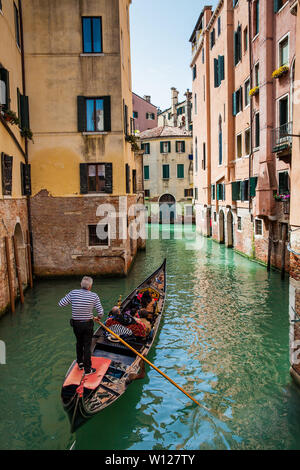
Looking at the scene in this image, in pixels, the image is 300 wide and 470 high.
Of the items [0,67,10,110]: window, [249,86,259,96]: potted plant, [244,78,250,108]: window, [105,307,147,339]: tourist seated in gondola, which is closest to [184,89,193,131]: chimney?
[244,78,250,108]: window

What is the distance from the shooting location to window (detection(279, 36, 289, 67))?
1355 cm

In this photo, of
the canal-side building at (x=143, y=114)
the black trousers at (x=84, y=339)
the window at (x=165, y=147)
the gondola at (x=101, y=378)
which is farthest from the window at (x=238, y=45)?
the canal-side building at (x=143, y=114)

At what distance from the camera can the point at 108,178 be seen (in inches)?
550

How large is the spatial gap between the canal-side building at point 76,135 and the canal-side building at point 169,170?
76.5 ft

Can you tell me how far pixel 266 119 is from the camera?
14680mm

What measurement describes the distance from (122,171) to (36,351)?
750 cm

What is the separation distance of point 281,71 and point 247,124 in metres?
4.46

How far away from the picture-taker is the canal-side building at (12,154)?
10.6m

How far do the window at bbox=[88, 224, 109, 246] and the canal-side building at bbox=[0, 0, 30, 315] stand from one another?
225 centimetres

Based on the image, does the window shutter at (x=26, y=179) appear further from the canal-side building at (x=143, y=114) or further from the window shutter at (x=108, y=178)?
the canal-side building at (x=143, y=114)

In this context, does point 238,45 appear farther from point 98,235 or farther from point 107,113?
point 98,235

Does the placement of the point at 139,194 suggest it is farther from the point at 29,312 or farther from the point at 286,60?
the point at 29,312

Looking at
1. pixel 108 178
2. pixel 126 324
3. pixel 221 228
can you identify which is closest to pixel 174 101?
pixel 221 228
